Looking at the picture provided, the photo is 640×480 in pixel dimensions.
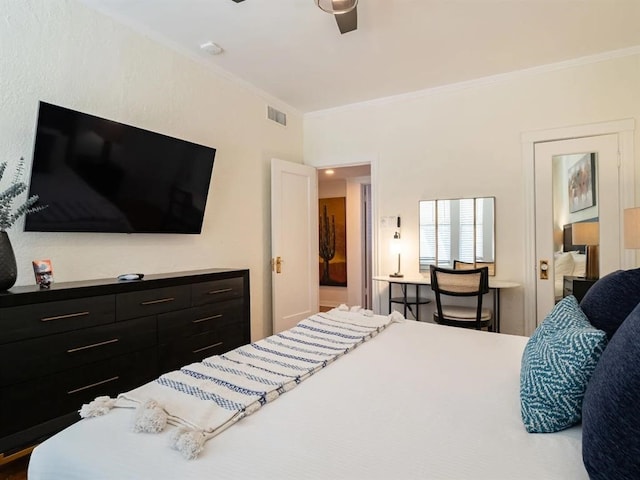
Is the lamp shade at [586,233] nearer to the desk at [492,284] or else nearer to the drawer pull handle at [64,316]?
the desk at [492,284]

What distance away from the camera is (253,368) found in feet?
5.06

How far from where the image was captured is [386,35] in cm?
286

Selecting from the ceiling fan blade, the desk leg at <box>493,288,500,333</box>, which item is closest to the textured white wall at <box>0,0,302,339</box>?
the ceiling fan blade

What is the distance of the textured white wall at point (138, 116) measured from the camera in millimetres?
2143

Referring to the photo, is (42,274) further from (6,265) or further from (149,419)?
(149,419)

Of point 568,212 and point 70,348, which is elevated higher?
point 568,212

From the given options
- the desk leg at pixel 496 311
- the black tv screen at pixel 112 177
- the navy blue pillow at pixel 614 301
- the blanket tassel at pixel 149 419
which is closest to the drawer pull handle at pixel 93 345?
the black tv screen at pixel 112 177

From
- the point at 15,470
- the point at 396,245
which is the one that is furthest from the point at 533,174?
the point at 15,470

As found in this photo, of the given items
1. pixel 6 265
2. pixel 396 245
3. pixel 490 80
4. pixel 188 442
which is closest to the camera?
pixel 188 442

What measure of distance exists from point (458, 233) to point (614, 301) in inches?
101

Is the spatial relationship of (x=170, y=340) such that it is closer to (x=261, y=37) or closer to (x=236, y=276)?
(x=236, y=276)

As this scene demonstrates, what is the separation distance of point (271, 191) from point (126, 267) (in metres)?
1.80

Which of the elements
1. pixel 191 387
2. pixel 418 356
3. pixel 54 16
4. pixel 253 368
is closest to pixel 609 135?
pixel 418 356

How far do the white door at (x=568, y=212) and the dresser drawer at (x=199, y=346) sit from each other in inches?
116
